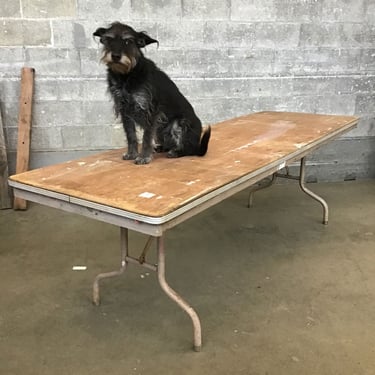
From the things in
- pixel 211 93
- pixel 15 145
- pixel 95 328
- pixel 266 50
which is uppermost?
pixel 266 50

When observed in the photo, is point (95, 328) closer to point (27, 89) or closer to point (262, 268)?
point (262, 268)

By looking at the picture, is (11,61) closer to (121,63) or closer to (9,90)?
(9,90)

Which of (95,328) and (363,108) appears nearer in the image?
(95,328)

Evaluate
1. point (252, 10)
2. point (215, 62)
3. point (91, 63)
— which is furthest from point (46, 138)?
point (252, 10)

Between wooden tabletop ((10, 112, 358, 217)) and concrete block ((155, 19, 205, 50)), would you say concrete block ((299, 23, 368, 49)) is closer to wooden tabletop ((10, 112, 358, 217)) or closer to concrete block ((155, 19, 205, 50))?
concrete block ((155, 19, 205, 50))

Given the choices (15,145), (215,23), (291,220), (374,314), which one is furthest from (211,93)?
(374,314)

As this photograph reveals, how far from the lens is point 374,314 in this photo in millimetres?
2156

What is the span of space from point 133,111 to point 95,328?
1.00m

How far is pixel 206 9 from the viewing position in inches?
134

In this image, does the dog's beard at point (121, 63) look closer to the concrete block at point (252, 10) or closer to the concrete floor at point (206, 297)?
the concrete floor at point (206, 297)

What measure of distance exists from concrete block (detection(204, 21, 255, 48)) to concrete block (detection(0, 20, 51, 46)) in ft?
3.91

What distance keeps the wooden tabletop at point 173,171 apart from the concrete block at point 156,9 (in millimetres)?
1131

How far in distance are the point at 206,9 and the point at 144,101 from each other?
178 cm

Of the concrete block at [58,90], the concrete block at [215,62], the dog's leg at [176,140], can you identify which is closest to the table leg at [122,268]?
the dog's leg at [176,140]
